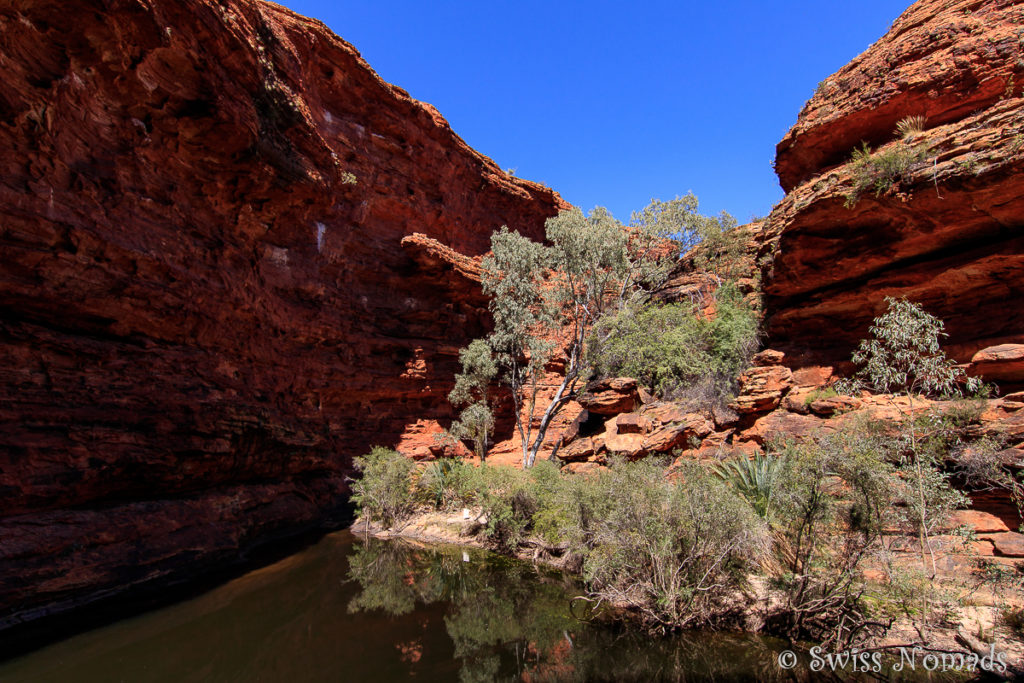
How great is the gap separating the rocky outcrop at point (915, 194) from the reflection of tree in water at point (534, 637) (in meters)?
10.1

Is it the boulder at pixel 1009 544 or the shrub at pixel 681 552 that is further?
the boulder at pixel 1009 544

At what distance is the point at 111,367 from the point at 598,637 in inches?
490

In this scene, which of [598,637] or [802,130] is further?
[802,130]

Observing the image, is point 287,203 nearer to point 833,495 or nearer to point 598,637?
point 598,637

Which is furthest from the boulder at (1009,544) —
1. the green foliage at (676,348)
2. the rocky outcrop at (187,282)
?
the rocky outcrop at (187,282)

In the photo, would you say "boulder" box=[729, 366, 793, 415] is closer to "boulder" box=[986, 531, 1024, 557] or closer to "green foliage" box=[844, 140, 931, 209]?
"green foliage" box=[844, 140, 931, 209]

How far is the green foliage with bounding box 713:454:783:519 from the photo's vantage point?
8199mm

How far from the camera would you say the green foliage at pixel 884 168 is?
10.9 m

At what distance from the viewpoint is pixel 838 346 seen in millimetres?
13219

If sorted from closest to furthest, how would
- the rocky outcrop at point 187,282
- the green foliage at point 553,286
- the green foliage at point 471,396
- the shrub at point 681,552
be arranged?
the shrub at point 681,552 → the rocky outcrop at point 187,282 → the green foliage at point 553,286 → the green foliage at point 471,396

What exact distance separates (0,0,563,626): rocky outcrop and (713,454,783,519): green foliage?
42.5 feet

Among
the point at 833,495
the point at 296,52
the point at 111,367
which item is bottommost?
the point at 833,495

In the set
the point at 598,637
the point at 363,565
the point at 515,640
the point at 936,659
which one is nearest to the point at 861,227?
A: the point at 936,659

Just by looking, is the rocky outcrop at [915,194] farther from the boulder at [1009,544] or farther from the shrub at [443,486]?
the shrub at [443,486]
